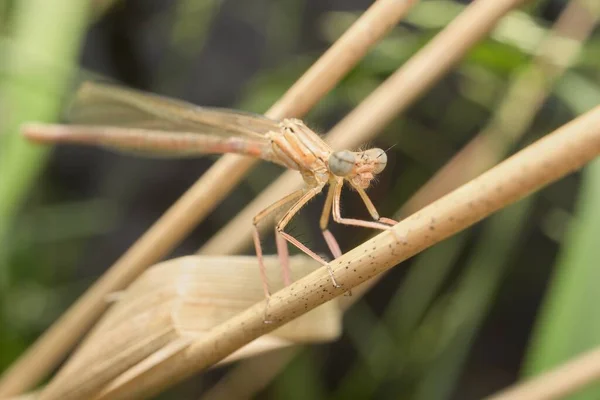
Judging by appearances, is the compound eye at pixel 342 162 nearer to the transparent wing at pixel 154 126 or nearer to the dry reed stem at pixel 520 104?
the transparent wing at pixel 154 126

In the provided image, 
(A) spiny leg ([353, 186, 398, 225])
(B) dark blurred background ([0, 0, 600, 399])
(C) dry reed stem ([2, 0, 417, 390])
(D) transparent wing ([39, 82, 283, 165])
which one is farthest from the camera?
(B) dark blurred background ([0, 0, 600, 399])

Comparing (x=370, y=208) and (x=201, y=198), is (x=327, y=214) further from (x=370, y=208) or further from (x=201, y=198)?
(x=201, y=198)

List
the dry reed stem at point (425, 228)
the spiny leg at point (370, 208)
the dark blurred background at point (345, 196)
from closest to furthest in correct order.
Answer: the dry reed stem at point (425, 228), the spiny leg at point (370, 208), the dark blurred background at point (345, 196)

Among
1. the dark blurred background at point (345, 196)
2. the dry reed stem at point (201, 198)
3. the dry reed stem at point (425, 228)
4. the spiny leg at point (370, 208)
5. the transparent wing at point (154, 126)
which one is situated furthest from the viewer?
the dark blurred background at point (345, 196)

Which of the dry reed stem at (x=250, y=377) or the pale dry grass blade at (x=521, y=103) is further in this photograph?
the dry reed stem at (x=250, y=377)

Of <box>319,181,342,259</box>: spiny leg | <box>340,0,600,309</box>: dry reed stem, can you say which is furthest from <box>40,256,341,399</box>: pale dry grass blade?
<box>340,0,600,309</box>: dry reed stem

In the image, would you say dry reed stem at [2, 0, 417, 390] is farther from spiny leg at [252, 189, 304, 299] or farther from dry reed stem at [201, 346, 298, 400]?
A: dry reed stem at [201, 346, 298, 400]

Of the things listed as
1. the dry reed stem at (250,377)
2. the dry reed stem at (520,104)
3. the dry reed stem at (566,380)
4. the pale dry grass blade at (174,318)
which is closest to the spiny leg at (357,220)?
the pale dry grass blade at (174,318)

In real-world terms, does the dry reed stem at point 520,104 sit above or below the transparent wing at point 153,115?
below

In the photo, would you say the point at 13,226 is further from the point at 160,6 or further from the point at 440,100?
the point at 440,100

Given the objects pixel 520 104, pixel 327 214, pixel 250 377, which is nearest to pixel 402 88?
pixel 327 214
